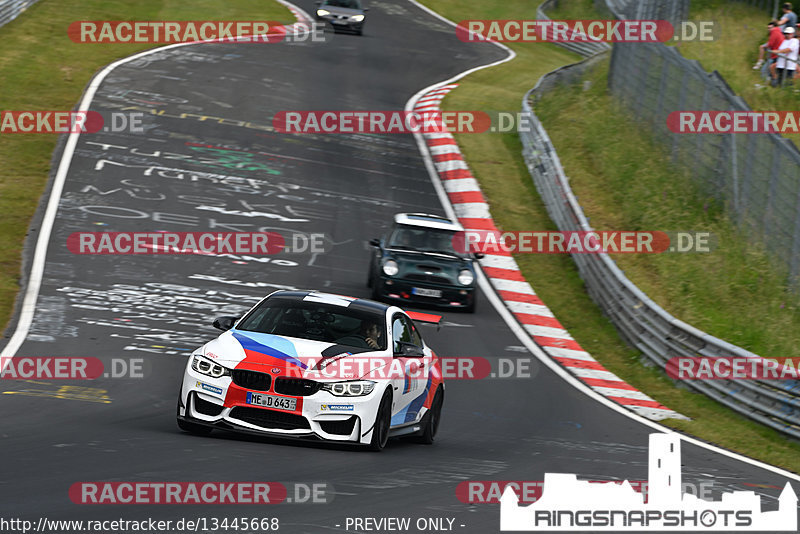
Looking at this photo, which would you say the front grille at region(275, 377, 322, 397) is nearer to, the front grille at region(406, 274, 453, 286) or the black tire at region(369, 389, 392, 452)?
the black tire at region(369, 389, 392, 452)

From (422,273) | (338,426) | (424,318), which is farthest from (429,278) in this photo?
(338,426)

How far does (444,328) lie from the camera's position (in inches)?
729

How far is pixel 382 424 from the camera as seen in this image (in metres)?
10.1

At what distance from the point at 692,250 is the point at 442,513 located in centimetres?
1504

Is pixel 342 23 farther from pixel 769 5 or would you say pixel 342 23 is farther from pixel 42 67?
pixel 769 5

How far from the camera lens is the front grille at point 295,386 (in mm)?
9719

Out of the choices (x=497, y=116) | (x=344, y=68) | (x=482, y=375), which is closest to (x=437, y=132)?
(x=497, y=116)

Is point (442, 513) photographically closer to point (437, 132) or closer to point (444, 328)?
point (444, 328)

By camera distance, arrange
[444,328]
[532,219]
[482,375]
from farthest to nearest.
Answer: [532,219] < [444,328] < [482,375]

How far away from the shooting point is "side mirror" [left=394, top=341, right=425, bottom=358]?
10.8 metres

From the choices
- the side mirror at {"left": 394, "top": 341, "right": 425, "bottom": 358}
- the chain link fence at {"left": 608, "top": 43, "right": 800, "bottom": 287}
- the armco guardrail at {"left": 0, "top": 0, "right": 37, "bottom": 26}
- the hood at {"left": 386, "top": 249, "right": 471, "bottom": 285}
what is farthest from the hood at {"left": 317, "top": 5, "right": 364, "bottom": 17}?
the side mirror at {"left": 394, "top": 341, "right": 425, "bottom": 358}

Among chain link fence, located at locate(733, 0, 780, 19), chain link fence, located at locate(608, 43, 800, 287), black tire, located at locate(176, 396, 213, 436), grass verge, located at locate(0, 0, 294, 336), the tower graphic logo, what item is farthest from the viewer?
chain link fence, located at locate(733, 0, 780, 19)

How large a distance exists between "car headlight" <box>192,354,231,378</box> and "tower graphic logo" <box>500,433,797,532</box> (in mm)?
2583

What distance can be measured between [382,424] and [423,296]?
9.47 metres
